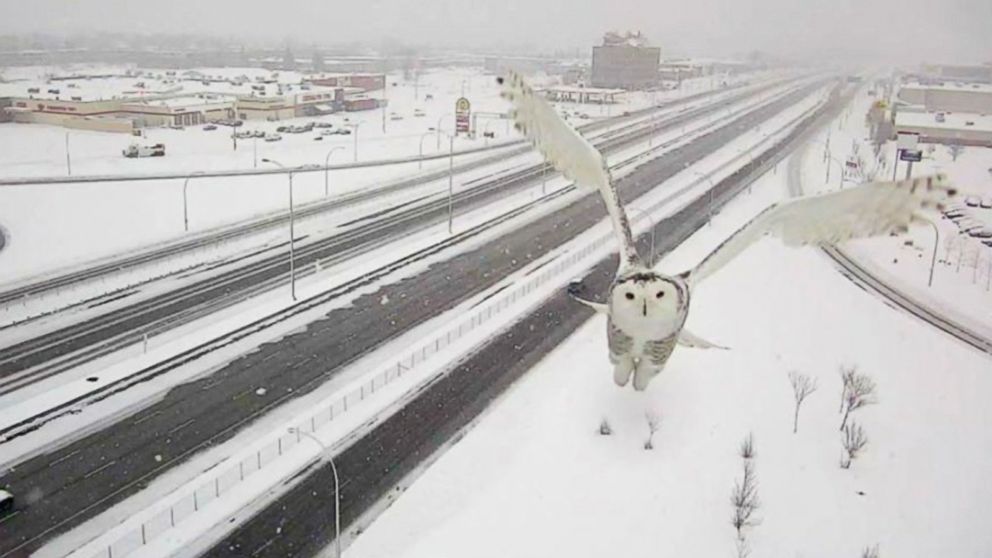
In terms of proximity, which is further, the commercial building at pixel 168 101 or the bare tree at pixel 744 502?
the commercial building at pixel 168 101

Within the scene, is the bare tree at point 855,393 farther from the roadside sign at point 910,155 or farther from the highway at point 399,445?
the roadside sign at point 910,155

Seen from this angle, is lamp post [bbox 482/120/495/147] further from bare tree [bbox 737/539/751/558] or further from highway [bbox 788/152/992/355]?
bare tree [bbox 737/539/751/558]

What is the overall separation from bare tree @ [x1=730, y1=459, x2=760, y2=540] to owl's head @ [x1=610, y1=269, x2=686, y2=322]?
8124mm

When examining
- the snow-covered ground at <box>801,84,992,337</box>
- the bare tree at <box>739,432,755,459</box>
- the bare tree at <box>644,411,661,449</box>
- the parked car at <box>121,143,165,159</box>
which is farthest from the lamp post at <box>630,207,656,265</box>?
the parked car at <box>121,143,165,159</box>

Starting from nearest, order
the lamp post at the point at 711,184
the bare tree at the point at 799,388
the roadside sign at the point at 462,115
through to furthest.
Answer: the bare tree at the point at 799,388, the lamp post at the point at 711,184, the roadside sign at the point at 462,115

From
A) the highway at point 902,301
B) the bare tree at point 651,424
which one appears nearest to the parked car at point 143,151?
the highway at point 902,301

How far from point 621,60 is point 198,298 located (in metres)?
96.5

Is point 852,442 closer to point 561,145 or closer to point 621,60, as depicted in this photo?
point 561,145

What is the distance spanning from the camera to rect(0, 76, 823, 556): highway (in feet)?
55.8

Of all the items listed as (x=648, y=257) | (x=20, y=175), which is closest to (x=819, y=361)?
(x=648, y=257)

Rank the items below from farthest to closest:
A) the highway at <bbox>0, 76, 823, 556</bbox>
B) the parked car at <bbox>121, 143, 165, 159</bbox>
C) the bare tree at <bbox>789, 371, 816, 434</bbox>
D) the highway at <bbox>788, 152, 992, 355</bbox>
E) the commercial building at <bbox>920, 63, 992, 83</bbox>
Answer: the commercial building at <bbox>920, 63, 992, 83</bbox> → the parked car at <bbox>121, 143, 165, 159</bbox> → the highway at <bbox>788, 152, 992, 355</bbox> → the bare tree at <bbox>789, 371, 816, 434</bbox> → the highway at <bbox>0, 76, 823, 556</bbox>

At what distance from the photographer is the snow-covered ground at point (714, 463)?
1617 centimetres

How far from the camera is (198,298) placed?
99.2ft

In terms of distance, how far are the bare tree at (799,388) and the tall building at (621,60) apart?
3929 inches
